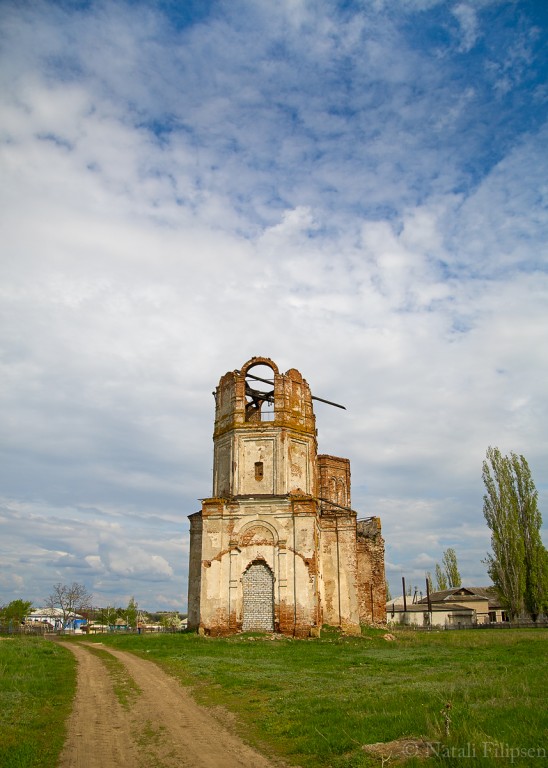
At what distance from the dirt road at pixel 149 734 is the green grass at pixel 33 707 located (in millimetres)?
256

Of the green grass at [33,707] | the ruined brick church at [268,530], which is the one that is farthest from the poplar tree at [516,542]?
the green grass at [33,707]

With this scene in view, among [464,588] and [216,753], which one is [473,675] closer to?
[216,753]

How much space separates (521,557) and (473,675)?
33.2m

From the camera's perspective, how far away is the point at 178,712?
10828 mm

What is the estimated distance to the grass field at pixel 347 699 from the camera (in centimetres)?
728

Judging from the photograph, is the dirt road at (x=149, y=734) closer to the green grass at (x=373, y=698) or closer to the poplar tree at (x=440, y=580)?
the green grass at (x=373, y=698)

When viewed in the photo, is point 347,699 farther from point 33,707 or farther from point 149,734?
point 33,707

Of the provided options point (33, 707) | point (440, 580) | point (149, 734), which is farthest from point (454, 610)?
point (149, 734)

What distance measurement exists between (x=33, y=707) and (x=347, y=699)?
5.69 meters

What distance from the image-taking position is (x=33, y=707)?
424 inches

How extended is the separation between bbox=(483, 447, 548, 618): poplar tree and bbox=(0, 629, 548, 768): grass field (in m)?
23.9

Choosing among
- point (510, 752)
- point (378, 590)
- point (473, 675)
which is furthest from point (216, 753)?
point (378, 590)

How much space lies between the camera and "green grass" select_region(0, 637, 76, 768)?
7781 mm

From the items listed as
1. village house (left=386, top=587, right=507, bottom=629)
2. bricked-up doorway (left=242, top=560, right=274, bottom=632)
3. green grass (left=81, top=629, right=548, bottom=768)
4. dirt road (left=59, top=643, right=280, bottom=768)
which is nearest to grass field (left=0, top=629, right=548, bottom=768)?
green grass (left=81, top=629, right=548, bottom=768)
